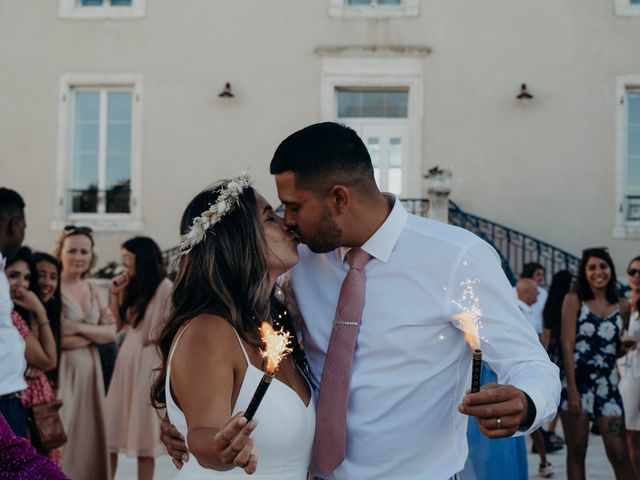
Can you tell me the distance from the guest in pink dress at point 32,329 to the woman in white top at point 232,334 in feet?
8.63

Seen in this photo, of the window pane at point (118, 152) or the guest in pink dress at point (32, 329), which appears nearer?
the guest in pink dress at point (32, 329)

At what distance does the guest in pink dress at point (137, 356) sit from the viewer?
6965 millimetres

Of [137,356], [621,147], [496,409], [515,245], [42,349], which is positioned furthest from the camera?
[621,147]

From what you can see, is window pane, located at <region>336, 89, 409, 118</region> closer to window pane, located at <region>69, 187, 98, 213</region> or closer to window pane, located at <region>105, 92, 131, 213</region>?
window pane, located at <region>105, 92, 131, 213</region>

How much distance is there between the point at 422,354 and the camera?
2994 mm

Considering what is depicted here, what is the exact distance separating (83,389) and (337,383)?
4130mm

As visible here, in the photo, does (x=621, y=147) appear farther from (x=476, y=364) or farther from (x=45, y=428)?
(x=476, y=364)

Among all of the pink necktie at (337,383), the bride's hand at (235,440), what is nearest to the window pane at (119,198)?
the pink necktie at (337,383)

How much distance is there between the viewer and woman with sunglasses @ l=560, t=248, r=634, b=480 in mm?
7109

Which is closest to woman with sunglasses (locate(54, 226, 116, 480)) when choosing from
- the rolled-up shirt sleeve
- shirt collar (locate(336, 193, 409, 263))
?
shirt collar (locate(336, 193, 409, 263))

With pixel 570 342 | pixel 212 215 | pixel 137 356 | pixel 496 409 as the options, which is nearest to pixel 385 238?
pixel 212 215

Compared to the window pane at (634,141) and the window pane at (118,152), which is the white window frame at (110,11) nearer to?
the window pane at (118,152)

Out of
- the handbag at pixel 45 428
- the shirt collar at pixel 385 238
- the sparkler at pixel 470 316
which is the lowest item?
the handbag at pixel 45 428

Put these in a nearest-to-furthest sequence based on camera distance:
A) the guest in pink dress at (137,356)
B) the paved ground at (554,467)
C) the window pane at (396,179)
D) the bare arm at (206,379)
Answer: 1. the bare arm at (206,379)
2. the guest in pink dress at (137,356)
3. the paved ground at (554,467)
4. the window pane at (396,179)
